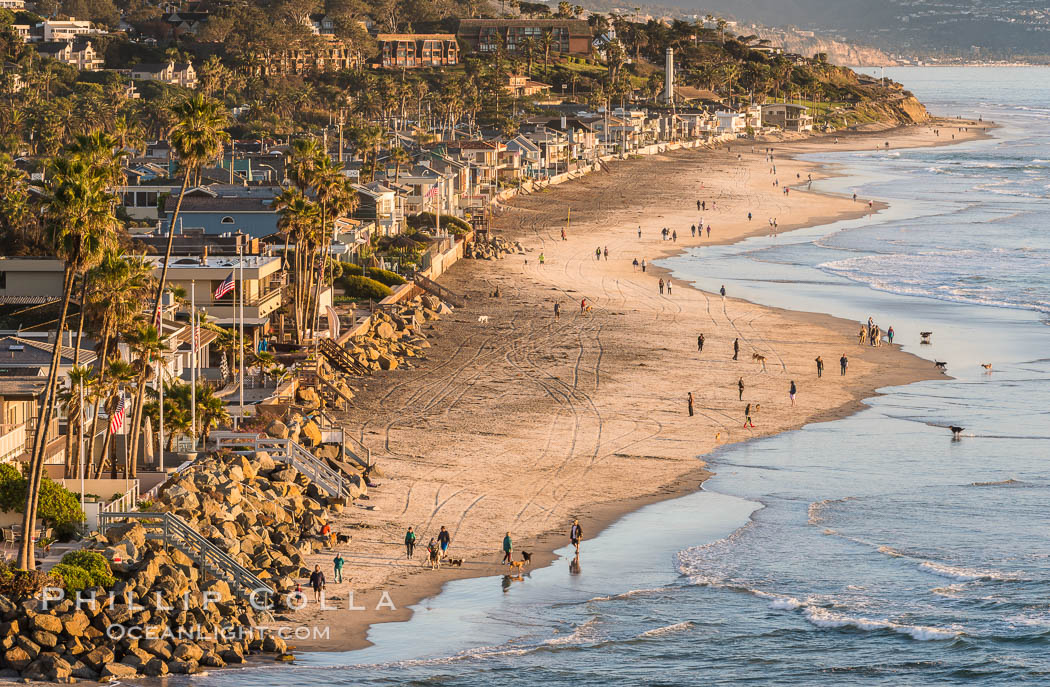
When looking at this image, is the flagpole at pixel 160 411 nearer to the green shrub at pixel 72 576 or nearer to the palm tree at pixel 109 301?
the palm tree at pixel 109 301

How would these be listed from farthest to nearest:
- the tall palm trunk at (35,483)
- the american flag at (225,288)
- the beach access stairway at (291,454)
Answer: the american flag at (225,288)
the beach access stairway at (291,454)
the tall palm trunk at (35,483)

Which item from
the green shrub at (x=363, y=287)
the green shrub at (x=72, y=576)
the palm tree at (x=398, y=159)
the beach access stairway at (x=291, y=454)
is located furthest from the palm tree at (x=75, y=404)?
the palm tree at (x=398, y=159)

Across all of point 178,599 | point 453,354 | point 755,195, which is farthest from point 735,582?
point 755,195

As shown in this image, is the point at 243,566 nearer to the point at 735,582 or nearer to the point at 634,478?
the point at 735,582

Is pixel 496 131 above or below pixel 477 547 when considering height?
above

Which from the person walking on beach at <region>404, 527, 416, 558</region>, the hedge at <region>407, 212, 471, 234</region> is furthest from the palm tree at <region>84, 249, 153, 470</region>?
the hedge at <region>407, 212, 471, 234</region>

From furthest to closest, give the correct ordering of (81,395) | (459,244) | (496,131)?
(496,131) < (459,244) < (81,395)
